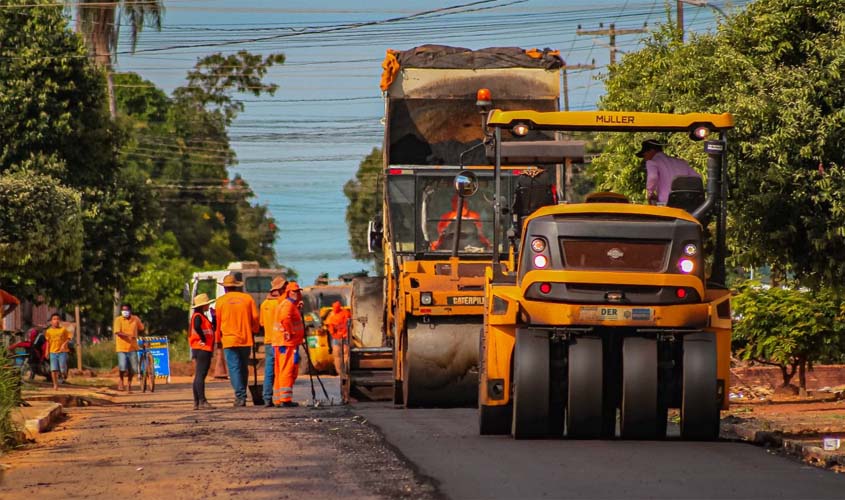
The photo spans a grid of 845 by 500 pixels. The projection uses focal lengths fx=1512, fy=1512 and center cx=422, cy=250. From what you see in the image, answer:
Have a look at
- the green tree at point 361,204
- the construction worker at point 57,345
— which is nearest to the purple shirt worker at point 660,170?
the construction worker at point 57,345

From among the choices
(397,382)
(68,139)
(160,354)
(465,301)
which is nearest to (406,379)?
(397,382)

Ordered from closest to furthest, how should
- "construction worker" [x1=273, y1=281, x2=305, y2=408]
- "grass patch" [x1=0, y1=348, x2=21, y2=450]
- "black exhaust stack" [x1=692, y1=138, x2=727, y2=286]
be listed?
"black exhaust stack" [x1=692, y1=138, x2=727, y2=286], "grass patch" [x1=0, y1=348, x2=21, y2=450], "construction worker" [x1=273, y1=281, x2=305, y2=408]

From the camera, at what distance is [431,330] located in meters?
17.9

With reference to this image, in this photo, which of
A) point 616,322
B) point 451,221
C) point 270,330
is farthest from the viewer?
point 270,330

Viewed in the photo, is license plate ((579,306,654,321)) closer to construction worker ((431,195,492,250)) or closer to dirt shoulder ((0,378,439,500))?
dirt shoulder ((0,378,439,500))

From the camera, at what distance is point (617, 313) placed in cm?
1238

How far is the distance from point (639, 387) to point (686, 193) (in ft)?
5.94

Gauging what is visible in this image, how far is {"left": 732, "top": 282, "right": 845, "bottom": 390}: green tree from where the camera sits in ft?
70.8

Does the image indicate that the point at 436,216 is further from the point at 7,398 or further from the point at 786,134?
the point at 7,398

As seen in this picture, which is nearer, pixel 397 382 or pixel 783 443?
pixel 783 443

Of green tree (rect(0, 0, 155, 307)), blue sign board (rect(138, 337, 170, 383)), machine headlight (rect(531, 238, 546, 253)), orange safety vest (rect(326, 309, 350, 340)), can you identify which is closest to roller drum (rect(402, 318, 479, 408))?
machine headlight (rect(531, 238, 546, 253))

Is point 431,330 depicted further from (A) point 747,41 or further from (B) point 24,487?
(B) point 24,487

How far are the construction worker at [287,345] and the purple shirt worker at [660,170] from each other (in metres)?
7.70

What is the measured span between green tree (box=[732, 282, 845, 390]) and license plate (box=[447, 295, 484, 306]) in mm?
5941
